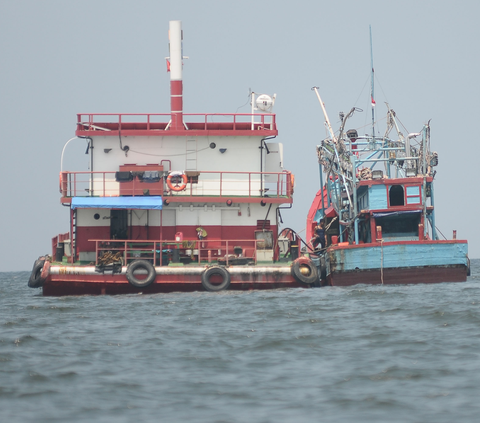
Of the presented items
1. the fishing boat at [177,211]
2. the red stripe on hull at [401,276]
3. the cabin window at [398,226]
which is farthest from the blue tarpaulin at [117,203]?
the cabin window at [398,226]

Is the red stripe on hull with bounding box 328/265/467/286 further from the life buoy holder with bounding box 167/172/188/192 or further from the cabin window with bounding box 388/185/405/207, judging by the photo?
the life buoy holder with bounding box 167/172/188/192

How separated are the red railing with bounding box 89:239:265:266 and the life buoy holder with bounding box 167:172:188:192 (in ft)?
6.23

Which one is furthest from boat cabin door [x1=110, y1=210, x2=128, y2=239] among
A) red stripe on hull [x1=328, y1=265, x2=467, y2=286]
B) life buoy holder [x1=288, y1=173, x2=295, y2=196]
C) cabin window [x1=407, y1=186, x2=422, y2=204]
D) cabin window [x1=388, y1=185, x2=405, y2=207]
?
cabin window [x1=407, y1=186, x2=422, y2=204]

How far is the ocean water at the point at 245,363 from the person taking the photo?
1096cm

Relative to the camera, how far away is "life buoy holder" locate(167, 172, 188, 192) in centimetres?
2722

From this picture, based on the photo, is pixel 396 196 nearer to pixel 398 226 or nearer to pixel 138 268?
pixel 398 226

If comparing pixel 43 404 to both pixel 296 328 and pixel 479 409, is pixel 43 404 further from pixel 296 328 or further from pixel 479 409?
pixel 296 328

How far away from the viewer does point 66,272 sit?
25.1m

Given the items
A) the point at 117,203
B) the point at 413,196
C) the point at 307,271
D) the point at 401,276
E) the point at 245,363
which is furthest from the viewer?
the point at 413,196

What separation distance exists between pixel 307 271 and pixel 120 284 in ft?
19.5

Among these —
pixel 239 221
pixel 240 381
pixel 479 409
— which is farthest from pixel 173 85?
pixel 479 409

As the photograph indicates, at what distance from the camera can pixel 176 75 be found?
30188 mm

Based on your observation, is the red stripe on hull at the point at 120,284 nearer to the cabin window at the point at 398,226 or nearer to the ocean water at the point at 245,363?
the ocean water at the point at 245,363

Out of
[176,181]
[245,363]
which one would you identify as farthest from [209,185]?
[245,363]
